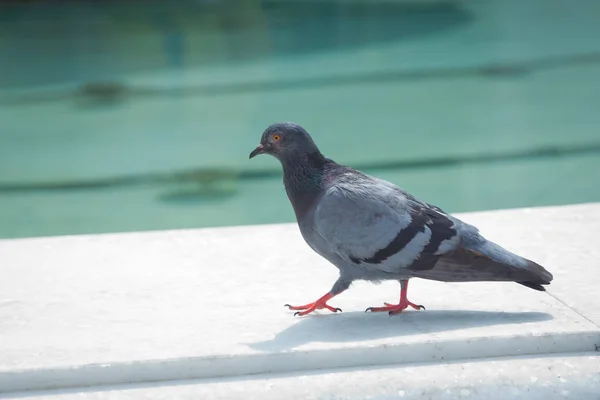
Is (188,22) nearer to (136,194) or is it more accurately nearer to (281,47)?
(281,47)

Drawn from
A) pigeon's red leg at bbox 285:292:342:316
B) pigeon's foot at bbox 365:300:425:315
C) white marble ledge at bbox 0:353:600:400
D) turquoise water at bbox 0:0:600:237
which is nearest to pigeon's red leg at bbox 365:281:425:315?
pigeon's foot at bbox 365:300:425:315

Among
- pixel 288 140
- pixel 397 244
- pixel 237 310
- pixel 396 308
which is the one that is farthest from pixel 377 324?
pixel 288 140

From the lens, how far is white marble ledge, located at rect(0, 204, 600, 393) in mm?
2053

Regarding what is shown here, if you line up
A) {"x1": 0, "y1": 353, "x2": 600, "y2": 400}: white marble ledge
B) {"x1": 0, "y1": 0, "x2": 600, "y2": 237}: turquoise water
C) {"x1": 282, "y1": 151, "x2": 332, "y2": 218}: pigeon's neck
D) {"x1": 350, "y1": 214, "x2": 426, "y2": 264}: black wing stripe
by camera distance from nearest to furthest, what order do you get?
{"x1": 0, "y1": 353, "x2": 600, "y2": 400}: white marble ledge
{"x1": 350, "y1": 214, "x2": 426, "y2": 264}: black wing stripe
{"x1": 282, "y1": 151, "x2": 332, "y2": 218}: pigeon's neck
{"x1": 0, "y1": 0, "x2": 600, "y2": 237}: turquoise water

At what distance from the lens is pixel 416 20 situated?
401 inches

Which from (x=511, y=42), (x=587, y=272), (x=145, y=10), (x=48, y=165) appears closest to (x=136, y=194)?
(x=48, y=165)

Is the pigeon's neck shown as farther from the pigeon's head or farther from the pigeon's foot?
the pigeon's foot

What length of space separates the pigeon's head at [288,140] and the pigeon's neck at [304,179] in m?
0.01

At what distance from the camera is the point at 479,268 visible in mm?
2139

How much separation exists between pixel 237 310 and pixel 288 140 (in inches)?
17.9

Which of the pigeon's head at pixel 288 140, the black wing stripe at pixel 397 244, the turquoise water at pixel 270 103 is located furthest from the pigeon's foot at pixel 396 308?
the turquoise water at pixel 270 103

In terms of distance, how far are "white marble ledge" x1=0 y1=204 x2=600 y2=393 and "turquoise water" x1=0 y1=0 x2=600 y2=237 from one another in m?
2.00

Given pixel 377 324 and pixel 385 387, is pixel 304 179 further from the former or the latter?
pixel 385 387

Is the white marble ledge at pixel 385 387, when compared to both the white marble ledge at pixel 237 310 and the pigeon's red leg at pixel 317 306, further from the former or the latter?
the pigeon's red leg at pixel 317 306
